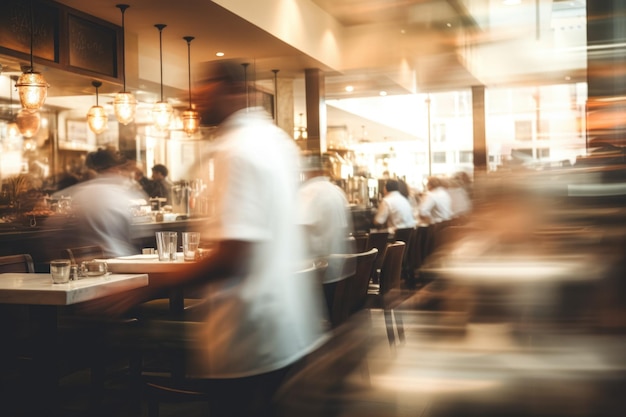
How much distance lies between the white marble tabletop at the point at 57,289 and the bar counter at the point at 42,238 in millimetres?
1445

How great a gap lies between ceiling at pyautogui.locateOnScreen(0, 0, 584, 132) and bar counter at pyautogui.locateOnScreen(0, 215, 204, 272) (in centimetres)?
131

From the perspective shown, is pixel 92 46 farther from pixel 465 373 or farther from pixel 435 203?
pixel 465 373

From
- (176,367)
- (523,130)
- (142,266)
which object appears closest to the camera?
(523,130)

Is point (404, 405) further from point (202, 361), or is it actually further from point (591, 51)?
point (591, 51)

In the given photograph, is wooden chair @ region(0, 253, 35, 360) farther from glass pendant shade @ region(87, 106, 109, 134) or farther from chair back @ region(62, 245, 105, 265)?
glass pendant shade @ region(87, 106, 109, 134)

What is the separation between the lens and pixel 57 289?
2.75m

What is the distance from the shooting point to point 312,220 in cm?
421

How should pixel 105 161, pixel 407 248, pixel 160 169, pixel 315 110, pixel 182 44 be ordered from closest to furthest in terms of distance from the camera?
pixel 105 161, pixel 407 248, pixel 182 44, pixel 160 169, pixel 315 110

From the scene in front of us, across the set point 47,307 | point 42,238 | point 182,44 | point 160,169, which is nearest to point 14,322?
point 47,307

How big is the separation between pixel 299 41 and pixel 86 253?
4.74 m

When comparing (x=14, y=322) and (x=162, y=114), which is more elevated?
(x=162, y=114)

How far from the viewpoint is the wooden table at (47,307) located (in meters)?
2.81

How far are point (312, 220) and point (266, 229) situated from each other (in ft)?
7.98

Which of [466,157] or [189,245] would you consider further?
[189,245]
